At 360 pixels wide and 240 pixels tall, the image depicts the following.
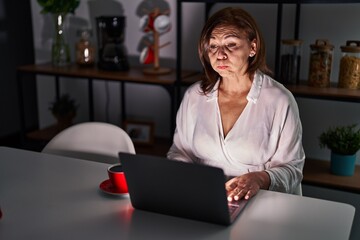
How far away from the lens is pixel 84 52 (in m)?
2.97

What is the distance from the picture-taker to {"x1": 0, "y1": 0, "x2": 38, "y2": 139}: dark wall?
3.90 metres

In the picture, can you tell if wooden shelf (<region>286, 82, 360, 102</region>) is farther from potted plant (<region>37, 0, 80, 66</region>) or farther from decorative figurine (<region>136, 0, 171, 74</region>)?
potted plant (<region>37, 0, 80, 66</region>)

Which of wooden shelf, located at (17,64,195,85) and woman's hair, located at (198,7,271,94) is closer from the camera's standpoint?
woman's hair, located at (198,7,271,94)

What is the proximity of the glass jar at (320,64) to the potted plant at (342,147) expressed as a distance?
237mm

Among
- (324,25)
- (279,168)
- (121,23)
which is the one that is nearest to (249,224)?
(279,168)

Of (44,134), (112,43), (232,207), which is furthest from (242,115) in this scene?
(44,134)

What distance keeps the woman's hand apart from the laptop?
75 mm

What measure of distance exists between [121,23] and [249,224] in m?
1.85

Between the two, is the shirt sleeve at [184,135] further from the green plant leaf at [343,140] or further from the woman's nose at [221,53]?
the green plant leaf at [343,140]

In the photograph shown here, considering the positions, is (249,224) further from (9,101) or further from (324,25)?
(9,101)

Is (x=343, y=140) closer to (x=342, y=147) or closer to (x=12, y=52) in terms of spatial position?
(x=342, y=147)

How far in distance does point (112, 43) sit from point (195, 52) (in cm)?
46

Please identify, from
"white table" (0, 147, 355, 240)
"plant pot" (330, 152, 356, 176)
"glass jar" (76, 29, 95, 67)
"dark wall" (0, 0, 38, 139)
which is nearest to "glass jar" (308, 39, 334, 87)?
"plant pot" (330, 152, 356, 176)

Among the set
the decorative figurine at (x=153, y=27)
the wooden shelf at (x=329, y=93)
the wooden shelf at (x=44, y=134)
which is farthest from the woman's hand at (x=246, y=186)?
the wooden shelf at (x=44, y=134)
